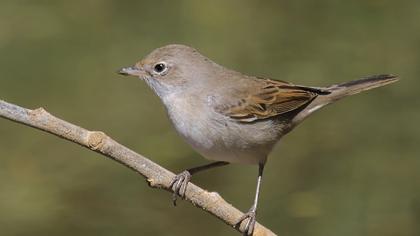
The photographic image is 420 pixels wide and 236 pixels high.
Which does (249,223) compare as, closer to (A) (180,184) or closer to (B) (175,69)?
(A) (180,184)

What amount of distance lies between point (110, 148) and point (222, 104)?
112 centimetres

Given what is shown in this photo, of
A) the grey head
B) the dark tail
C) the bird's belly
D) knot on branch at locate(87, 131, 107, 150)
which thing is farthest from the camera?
the dark tail

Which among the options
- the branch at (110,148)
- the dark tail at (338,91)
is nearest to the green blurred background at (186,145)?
the dark tail at (338,91)

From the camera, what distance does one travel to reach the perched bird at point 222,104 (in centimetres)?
499

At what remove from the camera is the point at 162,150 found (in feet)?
26.6

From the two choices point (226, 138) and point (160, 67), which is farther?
point (160, 67)

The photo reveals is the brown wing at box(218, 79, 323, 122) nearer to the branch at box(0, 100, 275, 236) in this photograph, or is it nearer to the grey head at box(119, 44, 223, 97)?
the grey head at box(119, 44, 223, 97)

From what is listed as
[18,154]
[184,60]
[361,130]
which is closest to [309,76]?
[361,130]

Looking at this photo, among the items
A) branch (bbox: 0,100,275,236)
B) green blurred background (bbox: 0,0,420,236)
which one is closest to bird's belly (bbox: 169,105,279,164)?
branch (bbox: 0,100,275,236)

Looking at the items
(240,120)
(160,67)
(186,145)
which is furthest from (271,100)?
(186,145)

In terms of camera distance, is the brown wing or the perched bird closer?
the perched bird

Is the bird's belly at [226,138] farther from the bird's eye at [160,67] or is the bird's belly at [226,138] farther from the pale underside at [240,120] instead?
the bird's eye at [160,67]

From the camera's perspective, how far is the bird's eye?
5246mm

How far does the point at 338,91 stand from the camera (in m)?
5.63
